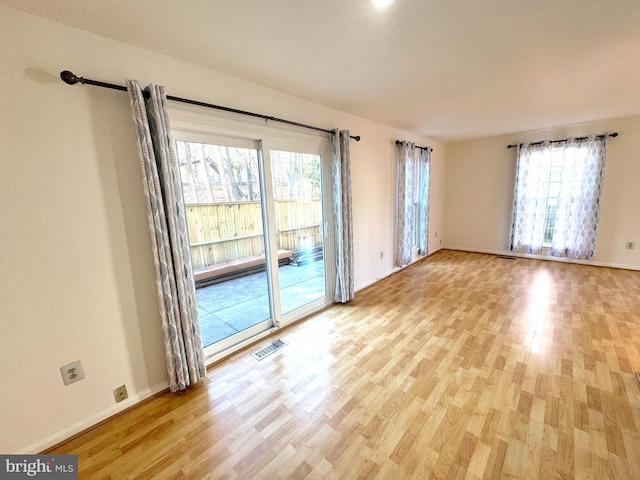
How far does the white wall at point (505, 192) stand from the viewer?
407 cm

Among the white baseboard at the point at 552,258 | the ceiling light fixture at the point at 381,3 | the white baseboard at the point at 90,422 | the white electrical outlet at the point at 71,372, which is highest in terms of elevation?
the ceiling light fixture at the point at 381,3

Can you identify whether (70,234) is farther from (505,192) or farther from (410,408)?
(505,192)

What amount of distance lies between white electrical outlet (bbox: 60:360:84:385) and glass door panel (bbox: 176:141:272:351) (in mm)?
885

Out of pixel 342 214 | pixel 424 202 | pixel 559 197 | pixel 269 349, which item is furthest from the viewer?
pixel 424 202

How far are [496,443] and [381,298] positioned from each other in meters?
2.06

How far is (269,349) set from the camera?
238cm

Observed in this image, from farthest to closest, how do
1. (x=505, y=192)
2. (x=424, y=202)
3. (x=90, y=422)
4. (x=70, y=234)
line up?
(x=505, y=192) < (x=424, y=202) < (x=90, y=422) < (x=70, y=234)

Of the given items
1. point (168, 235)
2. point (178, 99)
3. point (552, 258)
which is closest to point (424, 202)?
point (552, 258)

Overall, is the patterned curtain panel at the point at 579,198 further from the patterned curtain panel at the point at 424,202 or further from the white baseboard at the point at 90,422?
the white baseboard at the point at 90,422

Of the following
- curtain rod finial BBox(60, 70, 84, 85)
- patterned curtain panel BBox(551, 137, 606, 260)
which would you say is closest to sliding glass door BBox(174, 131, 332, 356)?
curtain rod finial BBox(60, 70, 84, 85)

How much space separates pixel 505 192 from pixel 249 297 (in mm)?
5315

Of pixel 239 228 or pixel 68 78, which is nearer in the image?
pixel 68 78

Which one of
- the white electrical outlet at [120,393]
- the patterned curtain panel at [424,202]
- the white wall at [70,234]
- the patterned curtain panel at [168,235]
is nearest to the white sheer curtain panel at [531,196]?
the patterned curtain panel at [424,202]

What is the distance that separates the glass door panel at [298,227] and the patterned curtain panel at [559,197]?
425 centimetres
